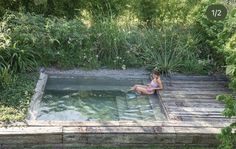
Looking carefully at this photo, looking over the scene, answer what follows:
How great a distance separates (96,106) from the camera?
22.9 feet

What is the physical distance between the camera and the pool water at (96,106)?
6527mm

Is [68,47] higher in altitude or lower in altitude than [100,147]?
higher

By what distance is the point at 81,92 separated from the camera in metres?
7.54

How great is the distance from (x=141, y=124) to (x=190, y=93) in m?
1.88

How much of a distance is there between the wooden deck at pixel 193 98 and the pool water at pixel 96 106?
0.26 meters

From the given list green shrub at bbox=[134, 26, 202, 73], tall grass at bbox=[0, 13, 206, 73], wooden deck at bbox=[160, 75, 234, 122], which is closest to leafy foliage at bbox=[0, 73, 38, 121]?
tall grass at bbox=[0, 13, 206, 73]

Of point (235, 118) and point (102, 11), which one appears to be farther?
point (102, 11)

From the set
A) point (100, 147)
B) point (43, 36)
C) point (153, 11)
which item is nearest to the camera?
point (100, 147)

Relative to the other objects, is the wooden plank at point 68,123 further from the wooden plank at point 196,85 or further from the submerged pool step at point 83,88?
the wooden plank at point 196,85

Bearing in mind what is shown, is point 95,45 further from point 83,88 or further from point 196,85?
point 196,85

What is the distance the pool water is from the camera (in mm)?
6527

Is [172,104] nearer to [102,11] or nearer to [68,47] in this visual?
[68,47]

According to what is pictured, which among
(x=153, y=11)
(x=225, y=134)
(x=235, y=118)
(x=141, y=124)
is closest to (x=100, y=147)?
(x=141, y=124)

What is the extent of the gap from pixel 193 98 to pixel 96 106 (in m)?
1.63
